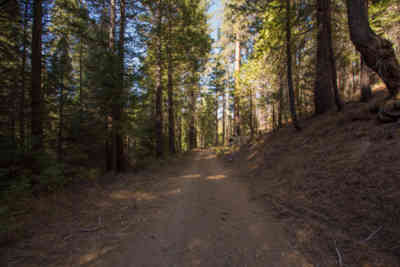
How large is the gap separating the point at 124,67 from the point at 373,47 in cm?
1037

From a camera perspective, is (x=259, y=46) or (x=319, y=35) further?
(x=259, y=46)

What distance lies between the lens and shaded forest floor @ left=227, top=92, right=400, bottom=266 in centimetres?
263

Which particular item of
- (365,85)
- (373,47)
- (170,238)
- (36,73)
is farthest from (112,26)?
(365,85)

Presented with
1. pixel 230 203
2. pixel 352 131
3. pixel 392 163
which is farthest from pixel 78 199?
pixel 352 131

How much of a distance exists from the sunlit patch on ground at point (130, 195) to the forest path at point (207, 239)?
37.4 inches

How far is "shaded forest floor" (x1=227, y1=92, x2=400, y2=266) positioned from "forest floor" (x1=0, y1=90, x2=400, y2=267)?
2 centimetres

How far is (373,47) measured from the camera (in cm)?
580

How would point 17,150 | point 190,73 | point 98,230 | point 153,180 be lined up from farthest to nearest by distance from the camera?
point 190,73
point 153,180
point 17,150
point 98,230

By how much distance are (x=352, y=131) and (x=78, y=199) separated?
9.44 metres

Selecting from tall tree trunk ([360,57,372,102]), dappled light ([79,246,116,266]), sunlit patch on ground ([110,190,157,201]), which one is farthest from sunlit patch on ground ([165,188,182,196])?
tall tree trunk ([360,57,372,102])

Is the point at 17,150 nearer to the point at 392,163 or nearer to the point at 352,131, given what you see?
the point at 392,163

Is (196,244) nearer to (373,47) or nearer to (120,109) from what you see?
(120,109)

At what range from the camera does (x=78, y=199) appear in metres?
5.00

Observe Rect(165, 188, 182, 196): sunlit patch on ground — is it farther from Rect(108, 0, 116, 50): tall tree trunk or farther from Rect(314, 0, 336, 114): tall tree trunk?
Rect(314, 0, 336, 114): tall tree trunk
